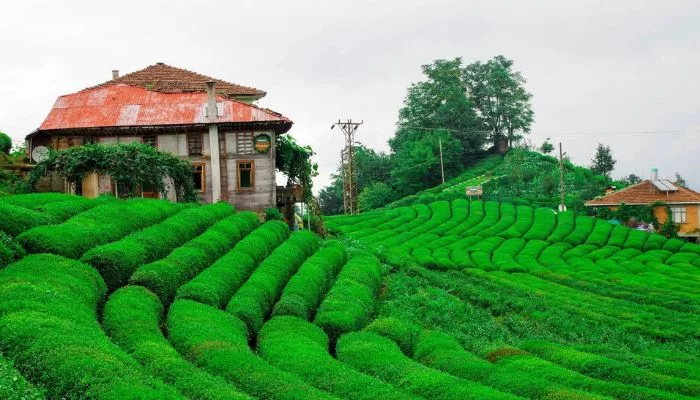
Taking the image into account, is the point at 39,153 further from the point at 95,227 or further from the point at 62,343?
the point at 62,343

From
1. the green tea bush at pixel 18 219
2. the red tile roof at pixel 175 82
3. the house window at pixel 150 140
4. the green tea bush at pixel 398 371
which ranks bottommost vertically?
the green tea bush at pixel 398 371

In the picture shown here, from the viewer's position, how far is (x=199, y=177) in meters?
42.8

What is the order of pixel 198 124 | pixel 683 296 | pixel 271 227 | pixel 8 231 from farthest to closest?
pixel 198 124 → pixel 683 296 → pixel 271 227 → pixel 8 231

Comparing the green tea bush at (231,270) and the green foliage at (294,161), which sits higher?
the green foliage at (294,161)

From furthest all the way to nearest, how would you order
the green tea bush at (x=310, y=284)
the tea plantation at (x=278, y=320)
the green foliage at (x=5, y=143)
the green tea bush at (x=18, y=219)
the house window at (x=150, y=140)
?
the green foliage at (x=5, y=143)
the house window at (x=150, y=140)
the green tea bush at (x=310, y=284)
the green tea bush at (x=18, y=219)
the tea plantation at (x=278, y=320)

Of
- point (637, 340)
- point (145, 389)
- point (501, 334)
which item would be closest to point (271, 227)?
point (501, 334)

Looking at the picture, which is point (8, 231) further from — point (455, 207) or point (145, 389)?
point (455, 207)

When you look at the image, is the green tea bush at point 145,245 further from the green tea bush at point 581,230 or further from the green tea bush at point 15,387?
the green tea bush at point 581,230

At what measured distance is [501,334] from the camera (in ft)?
89.3

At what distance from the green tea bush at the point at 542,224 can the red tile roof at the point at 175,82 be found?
83.3 ft

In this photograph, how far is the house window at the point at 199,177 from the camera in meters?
42.7

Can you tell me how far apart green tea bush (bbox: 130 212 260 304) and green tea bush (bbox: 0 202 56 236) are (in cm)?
359

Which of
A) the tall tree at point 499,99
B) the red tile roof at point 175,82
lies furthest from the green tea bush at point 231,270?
the tall tree at point 499,99

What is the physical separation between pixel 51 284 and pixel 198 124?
24.0 m
